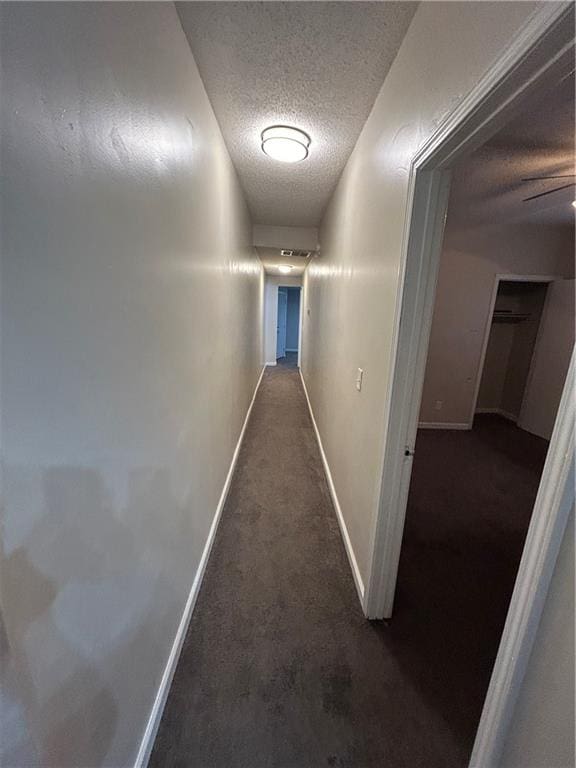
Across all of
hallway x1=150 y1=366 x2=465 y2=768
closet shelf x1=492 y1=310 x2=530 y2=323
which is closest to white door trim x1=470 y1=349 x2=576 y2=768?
hallway x1=150 y1=366 x2=465 y2=768

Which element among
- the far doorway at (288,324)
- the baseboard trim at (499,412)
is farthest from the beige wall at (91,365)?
the far doorway at (288,324)

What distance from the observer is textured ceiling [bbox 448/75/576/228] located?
1521 millimetres

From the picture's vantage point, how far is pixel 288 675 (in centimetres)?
122

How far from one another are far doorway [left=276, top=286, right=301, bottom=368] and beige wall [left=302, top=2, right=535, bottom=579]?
643cm

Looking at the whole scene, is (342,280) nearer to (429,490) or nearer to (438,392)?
(429,490)

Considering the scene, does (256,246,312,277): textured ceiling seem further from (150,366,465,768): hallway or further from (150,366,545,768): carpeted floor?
(150,366,465,768): hallway

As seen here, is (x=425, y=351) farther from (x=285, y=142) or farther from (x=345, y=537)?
(x=285, y=142)

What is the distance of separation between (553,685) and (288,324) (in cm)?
1011

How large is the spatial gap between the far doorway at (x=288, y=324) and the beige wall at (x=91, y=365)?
752 cm

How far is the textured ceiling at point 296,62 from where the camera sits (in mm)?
1045

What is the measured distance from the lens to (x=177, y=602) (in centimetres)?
127

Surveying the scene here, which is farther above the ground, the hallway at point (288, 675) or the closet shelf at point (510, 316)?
Answer: the closet shelf at point (510, 316)

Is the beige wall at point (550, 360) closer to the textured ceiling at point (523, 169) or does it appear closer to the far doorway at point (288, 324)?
the textured ceiling at point (523, 169)

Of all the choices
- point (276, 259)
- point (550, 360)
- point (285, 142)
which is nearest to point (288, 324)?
point (276, 259)
